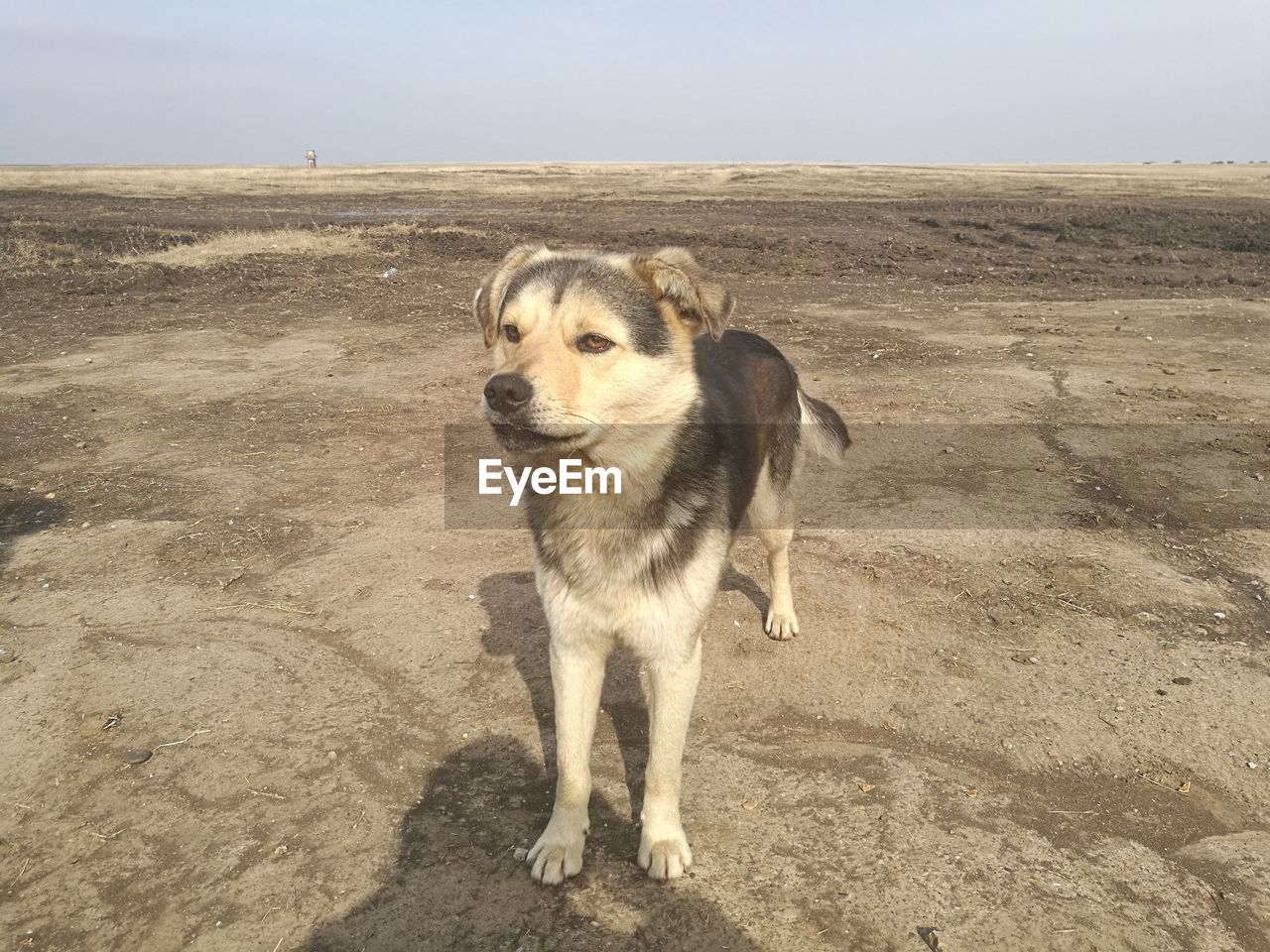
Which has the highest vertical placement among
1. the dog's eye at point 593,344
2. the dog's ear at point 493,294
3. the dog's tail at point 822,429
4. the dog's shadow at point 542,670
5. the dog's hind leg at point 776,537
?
the dog's ear at point 493,294

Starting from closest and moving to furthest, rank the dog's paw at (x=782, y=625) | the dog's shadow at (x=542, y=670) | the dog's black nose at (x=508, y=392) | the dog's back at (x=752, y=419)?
the dog's black nose at (x=508, y=392)
the dog's back at (x=752, y=419)
the dog's shadow at (x=542, y=670)
the dog's paw at (x=782, y=625)

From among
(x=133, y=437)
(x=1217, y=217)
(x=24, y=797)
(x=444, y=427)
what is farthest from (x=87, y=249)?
(x=1217, y=217)

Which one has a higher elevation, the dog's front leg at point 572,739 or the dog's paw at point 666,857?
the dog's front leg at point 572,739

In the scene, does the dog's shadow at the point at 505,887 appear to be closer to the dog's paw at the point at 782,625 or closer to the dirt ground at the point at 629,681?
the dirt ground at the point at 629,681

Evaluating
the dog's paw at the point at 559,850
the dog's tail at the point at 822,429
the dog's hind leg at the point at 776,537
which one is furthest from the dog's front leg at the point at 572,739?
the dog's tail at the point at 822,429

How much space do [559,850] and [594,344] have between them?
2.01 metres

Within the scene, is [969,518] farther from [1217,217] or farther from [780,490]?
[1217,217]

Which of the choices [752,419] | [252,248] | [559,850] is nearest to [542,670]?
[559,850]

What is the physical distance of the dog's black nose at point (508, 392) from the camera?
2617 mm

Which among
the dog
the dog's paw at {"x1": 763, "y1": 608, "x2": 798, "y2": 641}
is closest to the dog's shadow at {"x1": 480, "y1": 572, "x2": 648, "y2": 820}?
the dog

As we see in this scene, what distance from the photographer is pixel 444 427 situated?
325 inches

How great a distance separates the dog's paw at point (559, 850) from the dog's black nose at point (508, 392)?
1691 mm

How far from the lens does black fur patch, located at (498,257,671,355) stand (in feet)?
9.95

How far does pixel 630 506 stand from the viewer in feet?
10.0
